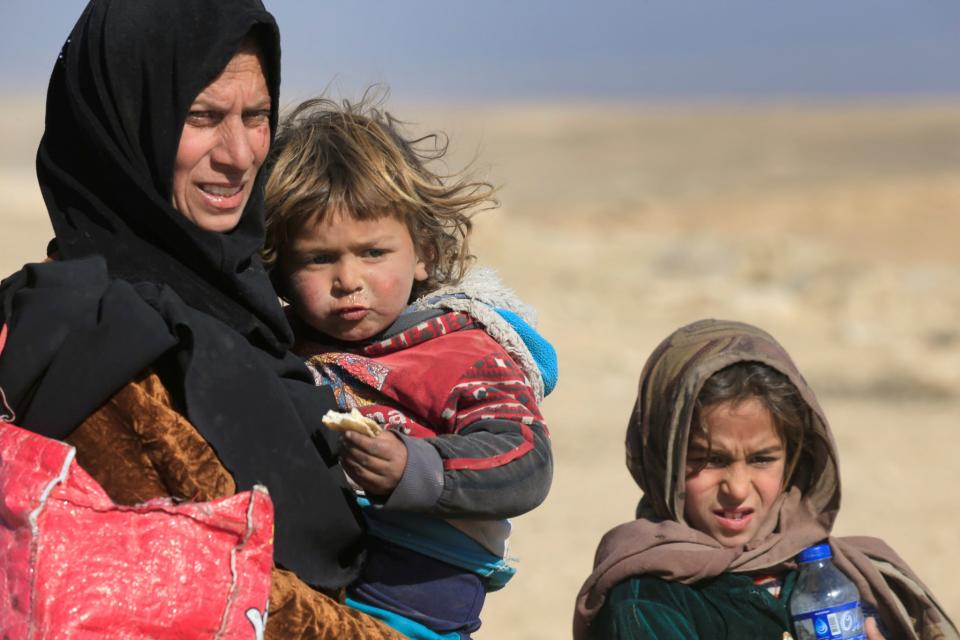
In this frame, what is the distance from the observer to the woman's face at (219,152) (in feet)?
10.4

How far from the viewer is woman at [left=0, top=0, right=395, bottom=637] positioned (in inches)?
109

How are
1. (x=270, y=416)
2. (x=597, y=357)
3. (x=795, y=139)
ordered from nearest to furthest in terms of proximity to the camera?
1. (x=270, y=416)
2. (x=597, y=357)
3. (x=795, y=139)

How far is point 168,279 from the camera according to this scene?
3090 mm

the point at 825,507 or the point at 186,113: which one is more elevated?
the point at 186,113

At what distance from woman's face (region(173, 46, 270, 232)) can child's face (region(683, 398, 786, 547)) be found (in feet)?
4.45

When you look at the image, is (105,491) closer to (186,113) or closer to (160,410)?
(160,410)

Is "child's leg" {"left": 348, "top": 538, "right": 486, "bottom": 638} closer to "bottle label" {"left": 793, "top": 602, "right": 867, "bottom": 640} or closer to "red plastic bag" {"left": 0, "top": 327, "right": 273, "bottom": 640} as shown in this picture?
"red plastic bag" {"left": 0, "top": 327, "right": 273, "bottom": 640}

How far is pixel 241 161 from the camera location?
10.5 ft

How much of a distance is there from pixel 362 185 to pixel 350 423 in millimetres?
789

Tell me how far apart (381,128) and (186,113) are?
68 cm

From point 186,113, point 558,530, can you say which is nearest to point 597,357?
point 558,530

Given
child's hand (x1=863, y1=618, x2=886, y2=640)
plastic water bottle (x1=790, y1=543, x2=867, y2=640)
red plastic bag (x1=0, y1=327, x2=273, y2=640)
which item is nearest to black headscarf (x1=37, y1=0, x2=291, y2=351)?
red plastic bag (x1=0, y1=327, x2=273, y2=640)

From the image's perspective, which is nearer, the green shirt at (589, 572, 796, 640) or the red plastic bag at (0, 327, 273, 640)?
the red plastic bag at (0, 327, 273, 640)

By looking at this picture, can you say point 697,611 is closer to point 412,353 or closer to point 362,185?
point 412,353
